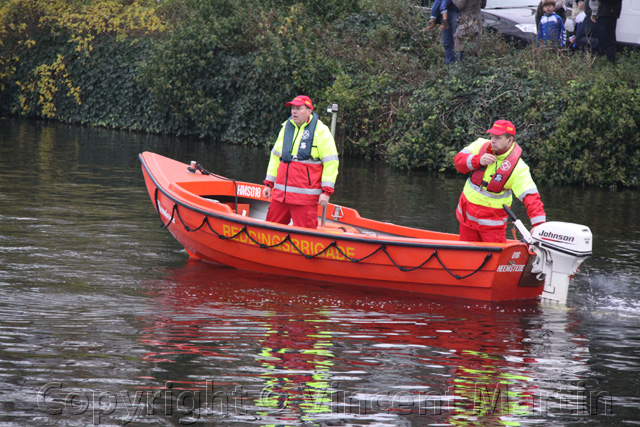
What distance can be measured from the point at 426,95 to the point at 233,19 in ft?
23.8

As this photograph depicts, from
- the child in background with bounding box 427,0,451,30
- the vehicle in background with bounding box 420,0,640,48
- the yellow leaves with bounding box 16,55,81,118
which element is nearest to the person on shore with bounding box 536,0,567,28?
the vehicle in background with bounding box 420,0,640,48

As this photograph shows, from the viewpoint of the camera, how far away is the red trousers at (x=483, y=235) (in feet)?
25.8

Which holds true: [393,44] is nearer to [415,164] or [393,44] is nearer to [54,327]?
[415,164]

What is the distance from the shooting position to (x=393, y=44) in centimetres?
2055

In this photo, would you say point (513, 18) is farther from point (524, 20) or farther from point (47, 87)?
point (47, 87)

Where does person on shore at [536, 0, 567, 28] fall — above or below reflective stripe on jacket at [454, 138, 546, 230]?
above

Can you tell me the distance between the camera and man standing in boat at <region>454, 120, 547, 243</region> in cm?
750

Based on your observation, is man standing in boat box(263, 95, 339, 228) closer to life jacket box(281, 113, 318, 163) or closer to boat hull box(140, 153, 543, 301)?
life jacket box(281, 113, 318, 163)

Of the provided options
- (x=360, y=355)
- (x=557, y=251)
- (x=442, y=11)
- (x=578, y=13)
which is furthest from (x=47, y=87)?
(x=360, y=355)

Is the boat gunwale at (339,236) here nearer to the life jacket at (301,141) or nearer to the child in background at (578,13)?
the life jacket at (301,141)

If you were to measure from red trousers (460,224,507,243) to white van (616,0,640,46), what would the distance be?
1126cm

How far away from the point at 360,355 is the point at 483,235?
245 centimetres

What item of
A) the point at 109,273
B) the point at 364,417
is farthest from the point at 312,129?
the point at 364,417

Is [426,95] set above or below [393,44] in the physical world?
below
